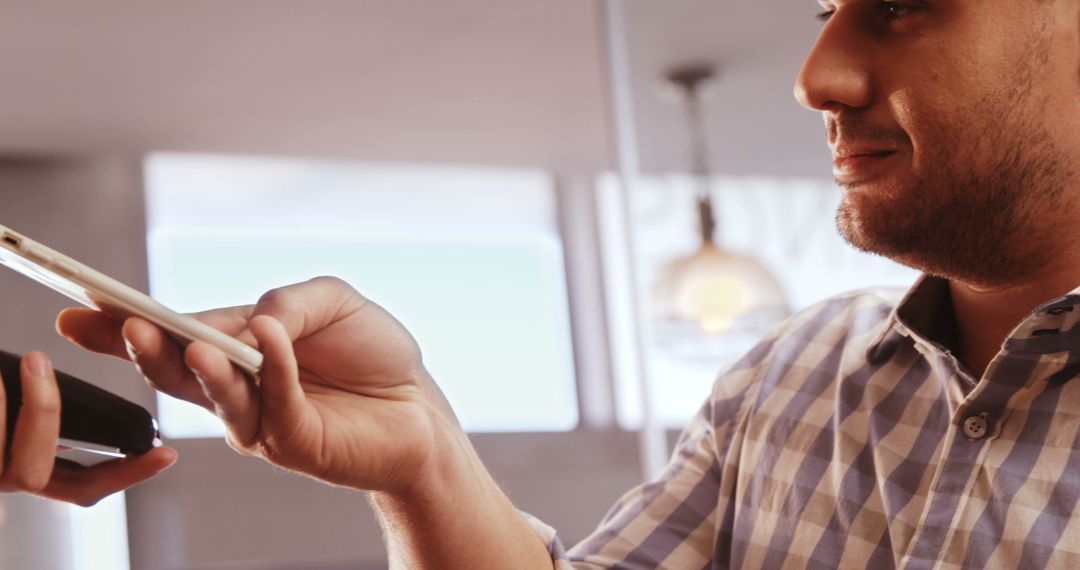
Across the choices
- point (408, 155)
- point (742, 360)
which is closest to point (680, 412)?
point (408, 155)

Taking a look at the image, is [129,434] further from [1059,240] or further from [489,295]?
[489,295]

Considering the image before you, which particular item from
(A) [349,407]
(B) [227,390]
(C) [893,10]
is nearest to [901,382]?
(C) [893,10]

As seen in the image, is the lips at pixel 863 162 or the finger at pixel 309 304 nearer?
the finger at pixel 309 304

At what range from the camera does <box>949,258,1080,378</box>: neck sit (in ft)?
3.23

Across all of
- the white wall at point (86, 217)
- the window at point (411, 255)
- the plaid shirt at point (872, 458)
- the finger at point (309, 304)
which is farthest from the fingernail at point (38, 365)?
the window at point (411, 255)

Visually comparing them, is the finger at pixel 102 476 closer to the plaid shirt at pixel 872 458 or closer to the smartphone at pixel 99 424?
the smartphone at pixel 99 424

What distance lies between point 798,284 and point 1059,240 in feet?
7.26

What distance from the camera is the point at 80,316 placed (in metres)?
0.61

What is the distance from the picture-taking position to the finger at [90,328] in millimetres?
609

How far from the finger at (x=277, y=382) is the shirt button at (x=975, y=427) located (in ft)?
1.69

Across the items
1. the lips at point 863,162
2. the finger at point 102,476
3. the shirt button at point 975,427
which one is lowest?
the shirt button at point 975,427

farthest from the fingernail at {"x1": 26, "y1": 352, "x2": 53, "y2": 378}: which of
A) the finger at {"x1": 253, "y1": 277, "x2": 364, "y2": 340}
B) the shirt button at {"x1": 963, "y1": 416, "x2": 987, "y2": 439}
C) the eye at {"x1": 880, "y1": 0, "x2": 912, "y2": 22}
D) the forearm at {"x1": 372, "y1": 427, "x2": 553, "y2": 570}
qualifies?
the eye at {"x1": 880, "y1": 0, "x2": 912, "y2": 22}

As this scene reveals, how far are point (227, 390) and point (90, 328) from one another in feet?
0.28

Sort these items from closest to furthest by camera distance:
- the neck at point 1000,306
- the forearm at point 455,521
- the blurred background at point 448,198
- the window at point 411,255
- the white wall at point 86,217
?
1. the forearm at point 455,521
2. the neck at point 1000,306
3. the blurred background at point 448,198
4. the white wall at point 86,217
5. the window at point 411,255
